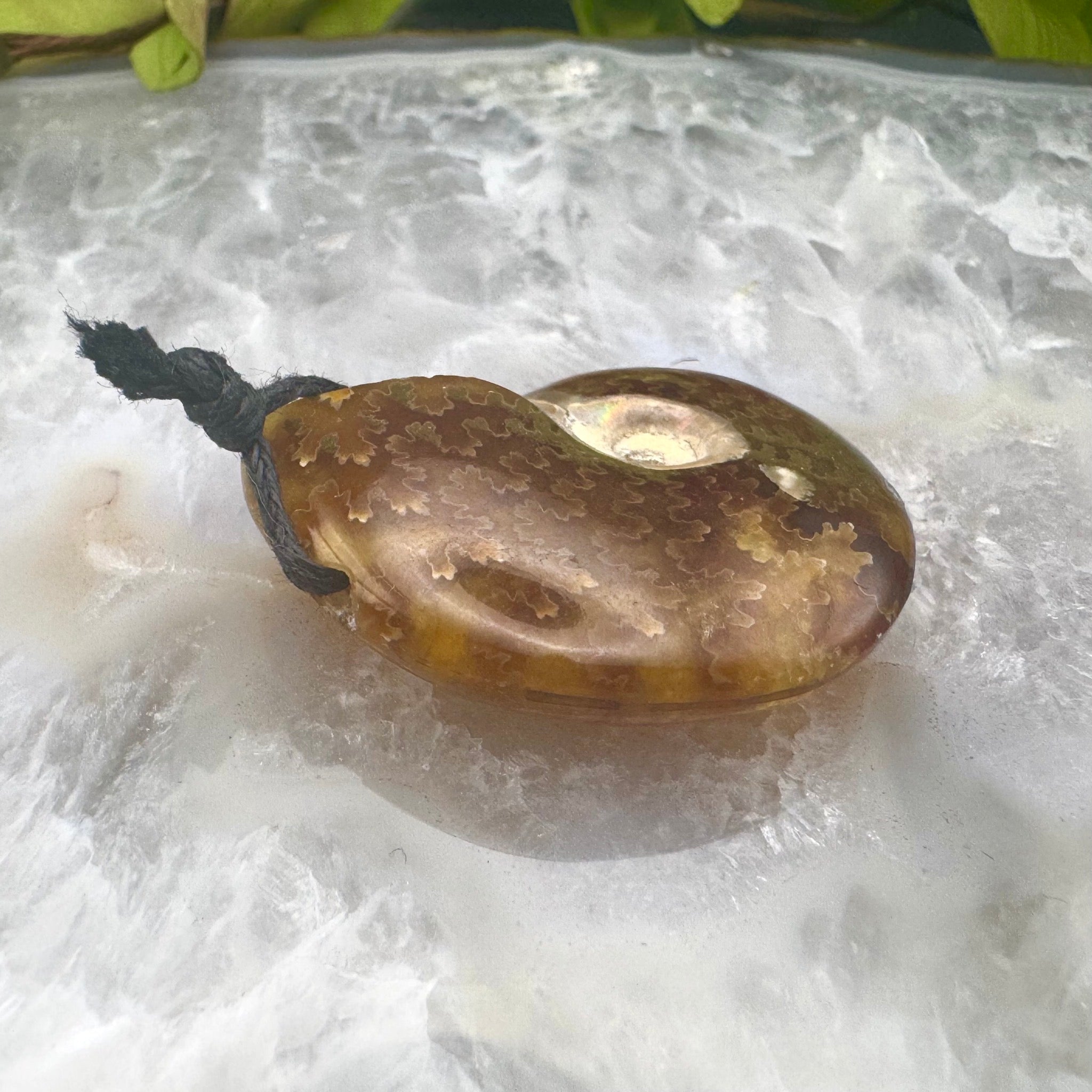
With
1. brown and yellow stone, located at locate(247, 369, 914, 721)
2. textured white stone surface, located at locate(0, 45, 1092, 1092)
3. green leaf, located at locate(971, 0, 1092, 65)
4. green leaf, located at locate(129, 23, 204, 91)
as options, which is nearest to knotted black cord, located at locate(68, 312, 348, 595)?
brown and yellow stone, located at locate(247, 369, 914, 721)

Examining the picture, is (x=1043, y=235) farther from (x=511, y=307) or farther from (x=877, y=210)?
(x=511, y=307)

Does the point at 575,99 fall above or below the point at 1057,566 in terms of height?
above

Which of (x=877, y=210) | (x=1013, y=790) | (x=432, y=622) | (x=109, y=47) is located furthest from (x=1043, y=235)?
(x=109, y=47)

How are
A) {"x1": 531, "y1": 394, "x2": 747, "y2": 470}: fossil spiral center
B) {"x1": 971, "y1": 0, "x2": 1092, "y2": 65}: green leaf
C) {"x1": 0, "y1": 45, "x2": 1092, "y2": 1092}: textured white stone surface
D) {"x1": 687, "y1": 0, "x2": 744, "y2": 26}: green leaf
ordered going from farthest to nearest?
{"x1": 971, "y1": 0, "x2": 1092, "y2": 65}: green leaf, {"x1": 687, "y1": 0, "x2": 744, "y2": 26}: green leaf, {"x1": 531, "y1": 394, "x2": 747, "y2": 470}: fossil spiral center, {"x1": 0, "y1": 45, "x2": 1092, "y2": 1092}: textured white stone surface

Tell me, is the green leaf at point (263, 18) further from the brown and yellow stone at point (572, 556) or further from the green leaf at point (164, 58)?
the brown and yellow stone at point (572, 556)

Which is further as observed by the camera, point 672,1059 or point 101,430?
point 101,430

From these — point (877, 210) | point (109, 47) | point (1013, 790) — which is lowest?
point (1013, 790)

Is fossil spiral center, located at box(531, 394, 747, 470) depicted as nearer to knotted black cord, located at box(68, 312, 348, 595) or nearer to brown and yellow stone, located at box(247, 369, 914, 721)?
brown and yellow stone, located at box(247, 369, 914, 721)
